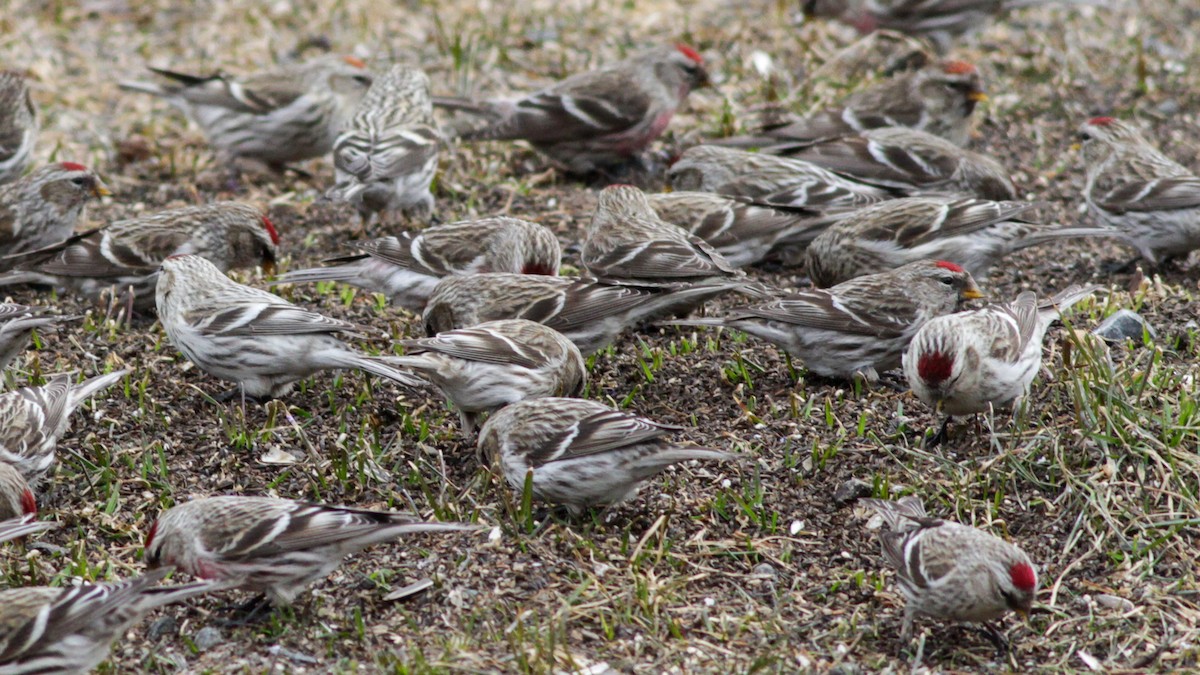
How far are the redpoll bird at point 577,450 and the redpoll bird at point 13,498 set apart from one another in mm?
1557

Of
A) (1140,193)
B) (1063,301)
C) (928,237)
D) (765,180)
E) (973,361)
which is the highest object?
(973,361)

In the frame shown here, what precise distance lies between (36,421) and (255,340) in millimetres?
986

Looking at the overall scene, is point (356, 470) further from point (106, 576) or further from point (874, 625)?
point (874, 625)

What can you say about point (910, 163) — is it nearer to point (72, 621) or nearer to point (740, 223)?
point (740, 223)

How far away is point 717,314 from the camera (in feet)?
22.3

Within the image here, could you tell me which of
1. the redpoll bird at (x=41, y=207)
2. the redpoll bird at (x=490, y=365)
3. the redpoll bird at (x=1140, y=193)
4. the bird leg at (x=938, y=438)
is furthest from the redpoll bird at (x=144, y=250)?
the redpoll bird at (x=1140, y=193)

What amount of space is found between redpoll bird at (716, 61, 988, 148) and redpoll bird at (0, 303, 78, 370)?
4.36m

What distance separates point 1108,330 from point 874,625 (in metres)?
2.29

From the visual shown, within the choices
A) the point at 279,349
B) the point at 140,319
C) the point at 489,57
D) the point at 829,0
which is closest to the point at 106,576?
the point at 279,349

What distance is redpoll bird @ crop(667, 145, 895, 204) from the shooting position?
7.80 m

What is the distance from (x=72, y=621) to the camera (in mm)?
3895

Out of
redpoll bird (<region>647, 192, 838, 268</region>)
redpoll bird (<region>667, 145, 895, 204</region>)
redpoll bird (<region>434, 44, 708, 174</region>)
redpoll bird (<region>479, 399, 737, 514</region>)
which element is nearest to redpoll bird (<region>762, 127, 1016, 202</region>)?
redpoll bird (<region>667, 145, 895, 204</region>)

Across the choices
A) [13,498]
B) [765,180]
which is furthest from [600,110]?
[13,498]

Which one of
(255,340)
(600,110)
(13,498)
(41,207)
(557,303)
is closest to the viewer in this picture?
(13,498)
